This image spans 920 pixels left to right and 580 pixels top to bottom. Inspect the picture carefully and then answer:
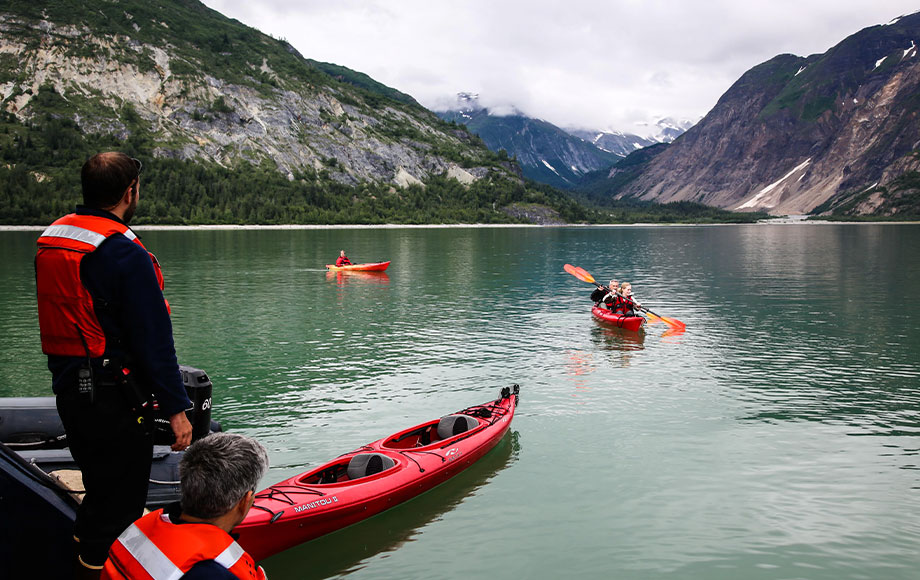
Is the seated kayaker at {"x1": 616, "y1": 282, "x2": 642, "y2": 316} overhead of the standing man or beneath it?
beneath

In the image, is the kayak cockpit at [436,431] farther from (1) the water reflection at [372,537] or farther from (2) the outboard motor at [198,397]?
(2) the outboard motor at [198,397]

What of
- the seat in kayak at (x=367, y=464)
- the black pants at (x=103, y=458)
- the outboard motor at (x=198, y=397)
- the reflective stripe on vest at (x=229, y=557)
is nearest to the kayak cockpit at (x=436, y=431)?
the seat in kayak at (x=367, y=464)

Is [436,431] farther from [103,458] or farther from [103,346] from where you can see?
[103,346]

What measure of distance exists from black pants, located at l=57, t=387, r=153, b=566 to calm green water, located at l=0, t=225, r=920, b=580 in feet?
18.0

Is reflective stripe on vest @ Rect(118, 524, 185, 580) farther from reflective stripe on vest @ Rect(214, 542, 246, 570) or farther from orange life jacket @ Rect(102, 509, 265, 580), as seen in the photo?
reflective stripe on vest @ Rect(214, 542, 246, 570)

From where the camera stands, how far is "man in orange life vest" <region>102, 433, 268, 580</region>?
14.2 ft

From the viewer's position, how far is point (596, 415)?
751 inches

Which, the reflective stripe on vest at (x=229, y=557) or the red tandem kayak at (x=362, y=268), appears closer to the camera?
the reflective stripe on vest at (x=229, y=557)

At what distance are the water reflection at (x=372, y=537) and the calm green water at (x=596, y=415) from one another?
0.04 meters

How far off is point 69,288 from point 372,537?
26.0 feet

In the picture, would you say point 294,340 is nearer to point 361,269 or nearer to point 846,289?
point 361,269

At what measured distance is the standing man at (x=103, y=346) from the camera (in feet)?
18.1

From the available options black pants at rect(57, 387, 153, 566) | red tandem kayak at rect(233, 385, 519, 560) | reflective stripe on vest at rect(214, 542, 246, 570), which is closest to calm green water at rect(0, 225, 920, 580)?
red tandem kayak at rect(233, 385, 519, 560)

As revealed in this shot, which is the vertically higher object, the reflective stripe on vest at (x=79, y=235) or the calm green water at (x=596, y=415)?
the reflective stripe on vest at (x=79, y=235)
